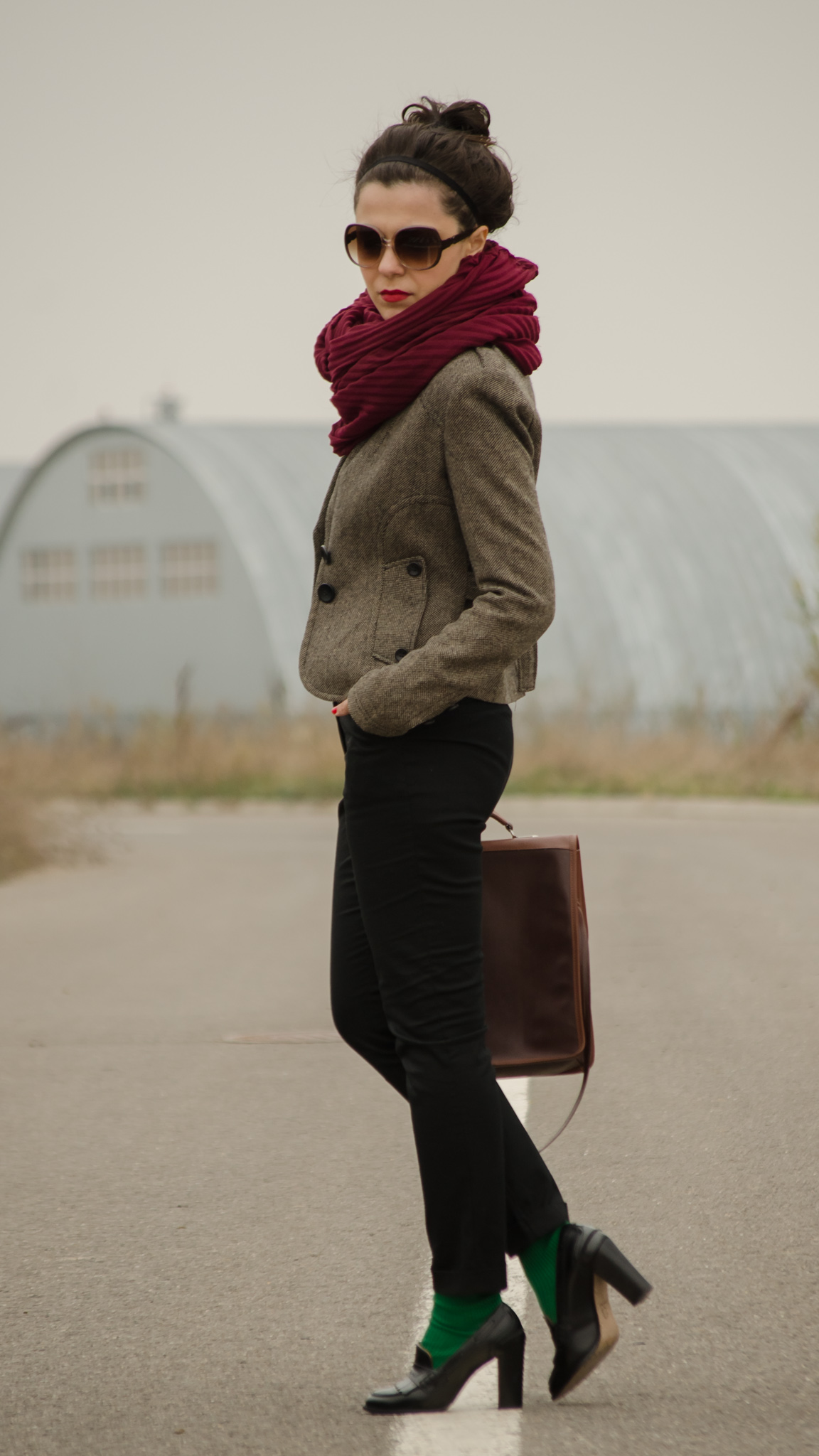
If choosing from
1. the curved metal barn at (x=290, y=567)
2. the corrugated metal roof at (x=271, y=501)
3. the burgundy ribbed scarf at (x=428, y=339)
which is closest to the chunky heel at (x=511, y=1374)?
the burgundy ribbed scarf at (x=428, y=339)

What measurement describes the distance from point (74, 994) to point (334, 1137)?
2.86 meters

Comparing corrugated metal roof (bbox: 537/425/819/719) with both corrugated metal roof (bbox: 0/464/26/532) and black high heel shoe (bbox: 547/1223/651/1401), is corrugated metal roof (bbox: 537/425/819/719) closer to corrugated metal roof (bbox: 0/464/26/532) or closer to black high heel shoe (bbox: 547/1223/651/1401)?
corrugated metal roof (bbox: 0/464/26/532)

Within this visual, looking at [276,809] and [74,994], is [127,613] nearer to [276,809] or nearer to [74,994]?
[276,809]

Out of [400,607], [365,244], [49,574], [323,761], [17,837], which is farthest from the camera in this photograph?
[49,574]

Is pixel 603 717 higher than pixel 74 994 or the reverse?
the reverse

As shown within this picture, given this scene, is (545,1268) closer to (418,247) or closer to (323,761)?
(418,247)

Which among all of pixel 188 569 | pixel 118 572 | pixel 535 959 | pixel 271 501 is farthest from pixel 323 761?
pixel 535 959

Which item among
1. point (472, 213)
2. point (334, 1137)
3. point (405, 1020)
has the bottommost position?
point (334, 1137)

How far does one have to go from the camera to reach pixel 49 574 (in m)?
30.8

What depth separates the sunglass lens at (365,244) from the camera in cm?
285

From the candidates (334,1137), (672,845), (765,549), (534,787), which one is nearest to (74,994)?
(334,1137)

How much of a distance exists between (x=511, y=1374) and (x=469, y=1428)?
0.11 m

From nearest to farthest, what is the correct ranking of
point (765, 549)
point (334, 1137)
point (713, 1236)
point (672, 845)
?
point (713, 1236) < point (334, 1137) < point (672, 845) < point (765, 549)

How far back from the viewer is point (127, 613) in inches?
1174
